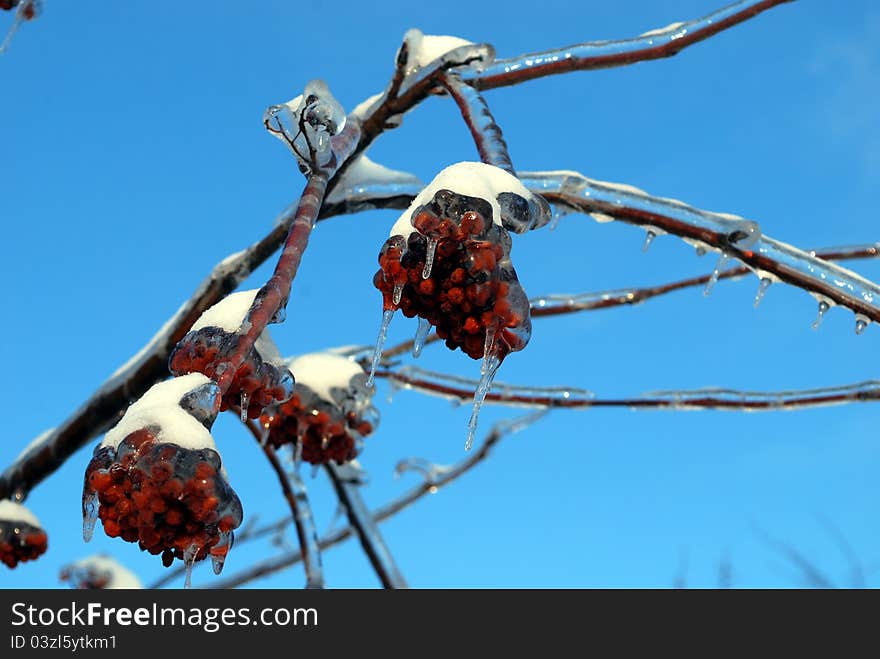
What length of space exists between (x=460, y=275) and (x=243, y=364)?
311 millimetres

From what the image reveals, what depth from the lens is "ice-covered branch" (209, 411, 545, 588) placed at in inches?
146

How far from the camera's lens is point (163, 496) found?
969 millimetres

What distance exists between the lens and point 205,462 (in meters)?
0.97

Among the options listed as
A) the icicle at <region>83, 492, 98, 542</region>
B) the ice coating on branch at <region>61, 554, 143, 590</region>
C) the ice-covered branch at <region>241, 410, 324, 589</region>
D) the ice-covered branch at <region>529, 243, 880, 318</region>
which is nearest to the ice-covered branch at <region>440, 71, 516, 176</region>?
the icicle at <region>83, 492, 98, 542</region>

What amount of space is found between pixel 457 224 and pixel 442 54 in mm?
846

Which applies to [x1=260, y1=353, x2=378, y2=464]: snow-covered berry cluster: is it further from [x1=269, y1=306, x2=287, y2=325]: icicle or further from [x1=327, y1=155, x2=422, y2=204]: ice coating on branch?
[x1=269, y1=306, x2=287, y2=325]: icicle

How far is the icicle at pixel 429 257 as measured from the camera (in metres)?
1.09

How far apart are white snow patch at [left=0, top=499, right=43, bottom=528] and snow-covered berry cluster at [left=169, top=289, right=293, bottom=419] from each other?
6.78 ft

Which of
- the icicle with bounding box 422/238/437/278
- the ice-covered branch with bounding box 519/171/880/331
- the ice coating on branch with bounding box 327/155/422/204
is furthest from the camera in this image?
the ice coating on branch with bounding box 327/155/422/204

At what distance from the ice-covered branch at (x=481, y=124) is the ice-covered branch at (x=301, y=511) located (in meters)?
1.60

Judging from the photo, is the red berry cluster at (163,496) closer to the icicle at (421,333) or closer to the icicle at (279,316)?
the icicle at (279,316)

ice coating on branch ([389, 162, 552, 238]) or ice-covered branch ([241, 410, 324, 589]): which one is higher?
ice-covered branch ([241, 410, 324, 589])
